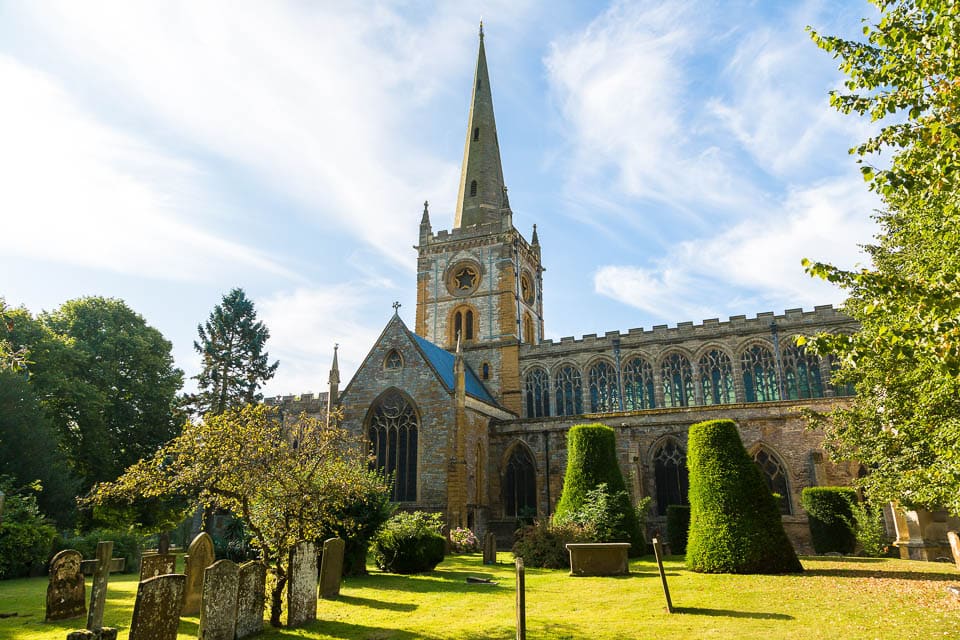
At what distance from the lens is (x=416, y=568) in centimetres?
1781

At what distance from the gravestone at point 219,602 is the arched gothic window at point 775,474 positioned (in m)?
21.7

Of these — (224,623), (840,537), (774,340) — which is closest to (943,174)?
(224,623)

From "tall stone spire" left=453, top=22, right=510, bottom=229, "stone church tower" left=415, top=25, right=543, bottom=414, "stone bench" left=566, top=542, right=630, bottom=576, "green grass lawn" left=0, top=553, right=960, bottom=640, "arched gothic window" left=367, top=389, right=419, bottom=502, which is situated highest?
"tall stone spire" left=453, top=22, right=510, bottom=229

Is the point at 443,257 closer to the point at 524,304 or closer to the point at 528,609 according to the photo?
the point at 524,304

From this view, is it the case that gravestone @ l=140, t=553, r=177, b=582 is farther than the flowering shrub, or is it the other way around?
the flowering shrub

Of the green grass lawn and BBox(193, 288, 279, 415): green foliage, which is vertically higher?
BBox(193, 288, 279, 415): green foliage

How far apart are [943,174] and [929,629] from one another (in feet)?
20.2

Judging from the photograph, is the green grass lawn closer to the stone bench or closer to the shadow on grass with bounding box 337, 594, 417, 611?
the shadow on grass with bounding box 337, 594, 417, 611

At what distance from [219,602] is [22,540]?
539 inches

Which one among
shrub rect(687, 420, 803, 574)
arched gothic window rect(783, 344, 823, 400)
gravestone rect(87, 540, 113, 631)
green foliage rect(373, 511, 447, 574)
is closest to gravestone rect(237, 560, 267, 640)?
gravestone rect(87, 540, 113, 631)

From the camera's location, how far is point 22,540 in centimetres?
1822

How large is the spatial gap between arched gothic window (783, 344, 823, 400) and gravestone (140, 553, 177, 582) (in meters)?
31.2

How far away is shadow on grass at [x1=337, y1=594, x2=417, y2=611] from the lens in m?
11.9

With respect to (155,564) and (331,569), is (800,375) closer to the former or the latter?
(331,569)
